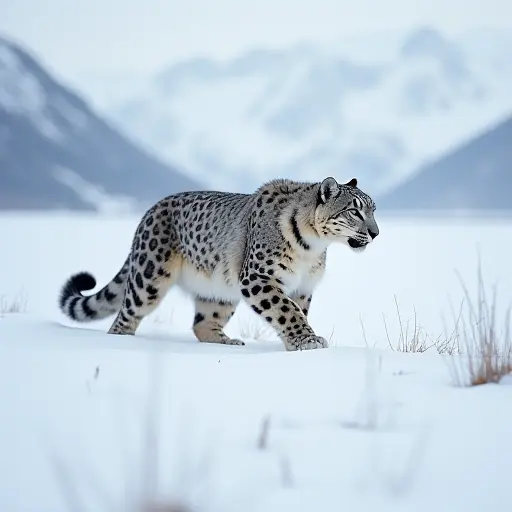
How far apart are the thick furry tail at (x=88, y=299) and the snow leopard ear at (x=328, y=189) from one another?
2314 millimetres

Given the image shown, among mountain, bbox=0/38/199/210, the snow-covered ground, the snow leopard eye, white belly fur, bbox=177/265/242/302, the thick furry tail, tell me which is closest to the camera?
the snow-covered ground

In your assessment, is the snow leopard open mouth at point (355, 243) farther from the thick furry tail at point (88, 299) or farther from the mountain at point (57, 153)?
the mountain at point (57, 153)

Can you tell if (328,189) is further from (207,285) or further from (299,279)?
(207,285)

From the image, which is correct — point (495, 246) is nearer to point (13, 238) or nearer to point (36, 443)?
point (13, 238)

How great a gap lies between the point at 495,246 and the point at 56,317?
1667 cm

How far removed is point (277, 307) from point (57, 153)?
122610 mm

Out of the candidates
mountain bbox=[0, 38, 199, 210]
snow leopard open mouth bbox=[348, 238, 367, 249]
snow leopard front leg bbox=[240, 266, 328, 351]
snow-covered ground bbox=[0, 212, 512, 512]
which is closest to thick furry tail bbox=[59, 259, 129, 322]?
snow leopard front leg bbox=[240, 266, 328, 351]

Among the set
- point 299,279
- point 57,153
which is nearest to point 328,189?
point 299,279

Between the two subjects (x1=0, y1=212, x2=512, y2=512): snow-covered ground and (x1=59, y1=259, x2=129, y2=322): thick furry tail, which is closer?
(x1=0, y1=212, x2=512, y2=512): snow-covered ground

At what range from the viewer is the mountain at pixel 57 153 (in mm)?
109812

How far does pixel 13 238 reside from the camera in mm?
30797

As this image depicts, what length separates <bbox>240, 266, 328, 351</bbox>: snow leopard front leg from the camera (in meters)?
7.66

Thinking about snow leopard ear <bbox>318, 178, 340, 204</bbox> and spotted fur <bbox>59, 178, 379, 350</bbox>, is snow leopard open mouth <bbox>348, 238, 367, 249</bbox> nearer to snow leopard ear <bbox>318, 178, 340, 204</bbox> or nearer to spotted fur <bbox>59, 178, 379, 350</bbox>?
spotted fur <bbox>59, 178, 379, 350</bbox>

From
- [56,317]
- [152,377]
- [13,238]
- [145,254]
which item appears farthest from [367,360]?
[13,238]
